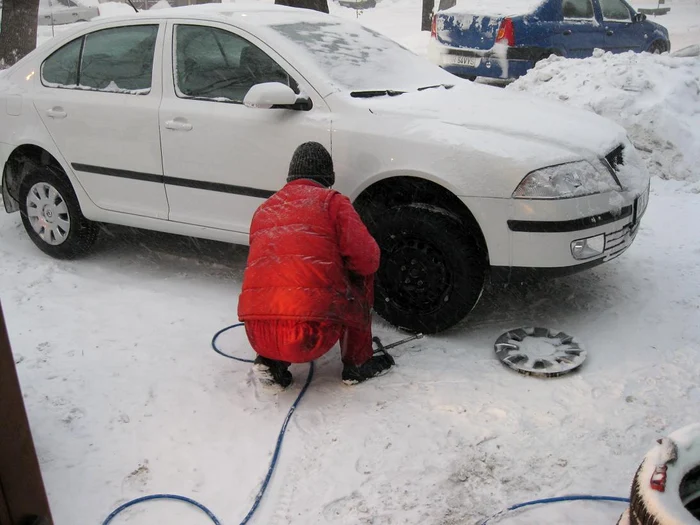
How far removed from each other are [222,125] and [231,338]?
1.31 meters

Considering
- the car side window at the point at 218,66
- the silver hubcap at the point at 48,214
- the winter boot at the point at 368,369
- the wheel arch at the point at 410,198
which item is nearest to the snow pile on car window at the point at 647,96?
the wheel arch at the point at 410,198

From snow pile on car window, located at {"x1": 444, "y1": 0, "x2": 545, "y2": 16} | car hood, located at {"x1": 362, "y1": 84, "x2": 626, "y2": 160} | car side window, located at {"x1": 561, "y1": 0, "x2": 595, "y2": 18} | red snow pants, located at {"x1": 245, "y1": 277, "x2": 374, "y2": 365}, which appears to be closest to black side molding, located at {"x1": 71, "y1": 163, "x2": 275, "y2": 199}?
car hood, located at {"x1": 362, "y1": 84, "x2": 626, "y2": 160}

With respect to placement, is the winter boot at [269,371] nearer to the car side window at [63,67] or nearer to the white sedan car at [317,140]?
the white sedan car at [317,140]

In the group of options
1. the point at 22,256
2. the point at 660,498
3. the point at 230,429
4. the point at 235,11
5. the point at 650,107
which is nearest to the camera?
the point at 660,498

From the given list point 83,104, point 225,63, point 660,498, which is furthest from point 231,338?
point 660,498

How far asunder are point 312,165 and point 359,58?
1.29m

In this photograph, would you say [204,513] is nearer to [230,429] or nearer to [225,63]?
[230,429]

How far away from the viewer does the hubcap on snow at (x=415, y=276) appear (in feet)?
12.5

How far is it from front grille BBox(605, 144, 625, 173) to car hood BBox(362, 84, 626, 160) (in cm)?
3

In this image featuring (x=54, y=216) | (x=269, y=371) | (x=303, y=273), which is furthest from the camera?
(x=54, y=216)

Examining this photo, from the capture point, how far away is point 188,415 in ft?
11.0

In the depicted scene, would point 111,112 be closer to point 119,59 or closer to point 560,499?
point 119,59

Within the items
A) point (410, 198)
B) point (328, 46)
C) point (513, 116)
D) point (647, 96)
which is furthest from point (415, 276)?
point (647, 96)

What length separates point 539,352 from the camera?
3.73 meters
